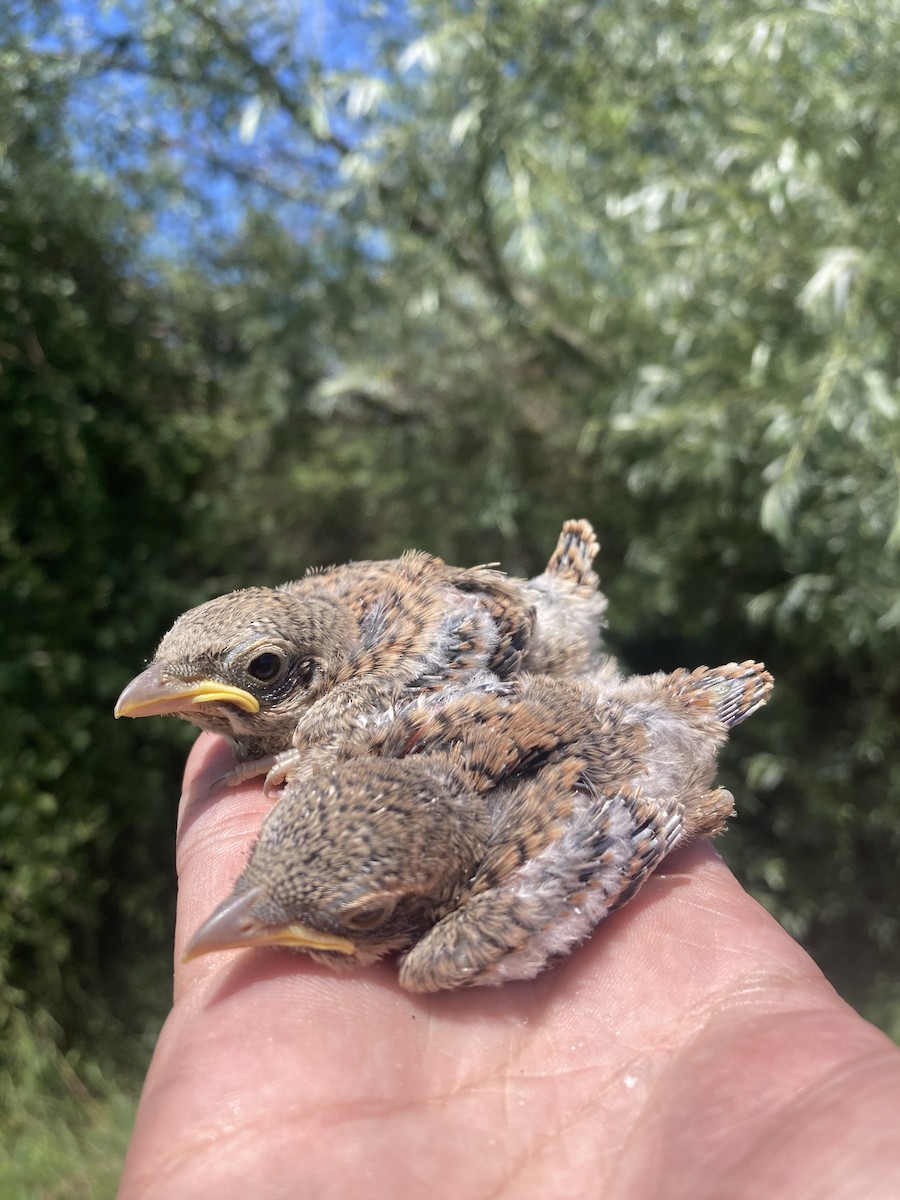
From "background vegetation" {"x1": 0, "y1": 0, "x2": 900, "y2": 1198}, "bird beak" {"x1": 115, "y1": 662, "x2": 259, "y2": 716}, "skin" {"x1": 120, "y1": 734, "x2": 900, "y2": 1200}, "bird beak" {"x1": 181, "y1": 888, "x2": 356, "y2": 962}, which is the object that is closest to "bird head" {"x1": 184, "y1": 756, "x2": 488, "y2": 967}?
"bird beak" {"x1": 181, "y1": 888, "x2": 356, "y2": 962}

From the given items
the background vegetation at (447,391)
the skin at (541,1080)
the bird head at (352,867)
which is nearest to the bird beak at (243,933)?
the bird head at (352,867)

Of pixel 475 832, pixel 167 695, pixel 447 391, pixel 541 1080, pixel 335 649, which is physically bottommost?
pixel 541 1080

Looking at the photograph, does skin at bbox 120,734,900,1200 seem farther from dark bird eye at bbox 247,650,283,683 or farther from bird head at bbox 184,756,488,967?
dark bird eye at bbox 247,650,283,683

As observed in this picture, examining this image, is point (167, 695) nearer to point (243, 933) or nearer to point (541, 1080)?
point (243, 933)

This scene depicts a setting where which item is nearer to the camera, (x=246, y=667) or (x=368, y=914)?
(x=368, y=914)

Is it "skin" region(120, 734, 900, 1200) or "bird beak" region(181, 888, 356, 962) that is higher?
"bird beak" region(181, 888, 356, 962)

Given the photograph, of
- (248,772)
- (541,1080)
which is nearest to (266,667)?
(248,772)

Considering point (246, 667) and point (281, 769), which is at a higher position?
point (246, 667)
